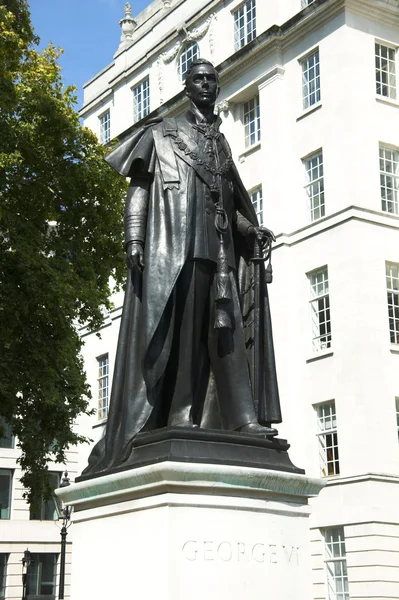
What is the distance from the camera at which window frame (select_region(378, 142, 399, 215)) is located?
3166 centimetres

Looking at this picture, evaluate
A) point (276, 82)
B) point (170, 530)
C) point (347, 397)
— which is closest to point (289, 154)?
point (276, 82)

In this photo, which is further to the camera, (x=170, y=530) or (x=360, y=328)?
(x=360, y=328)

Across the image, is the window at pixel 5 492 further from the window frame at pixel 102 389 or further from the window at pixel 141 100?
the window at pixel 141 100

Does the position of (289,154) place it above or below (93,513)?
above

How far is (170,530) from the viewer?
17.9 ft

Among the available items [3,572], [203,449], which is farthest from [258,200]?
[203,449]

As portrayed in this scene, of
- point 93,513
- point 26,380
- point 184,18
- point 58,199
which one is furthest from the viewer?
point 184,18

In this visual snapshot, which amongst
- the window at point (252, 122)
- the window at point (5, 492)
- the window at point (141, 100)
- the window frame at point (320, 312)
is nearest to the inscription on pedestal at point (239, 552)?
the window frame at point (320, 312)

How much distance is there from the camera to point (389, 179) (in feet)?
104

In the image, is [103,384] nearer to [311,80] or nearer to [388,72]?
[311,80]

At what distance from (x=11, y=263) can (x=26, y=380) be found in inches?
106

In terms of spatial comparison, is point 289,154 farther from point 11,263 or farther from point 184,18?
point 11,263

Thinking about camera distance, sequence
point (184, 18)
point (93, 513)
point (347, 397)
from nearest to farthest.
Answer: point (93, 513)
point (347, 397)
point (184, 18)

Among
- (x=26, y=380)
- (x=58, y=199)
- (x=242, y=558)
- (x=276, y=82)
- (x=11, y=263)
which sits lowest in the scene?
(x=242, y=558)
